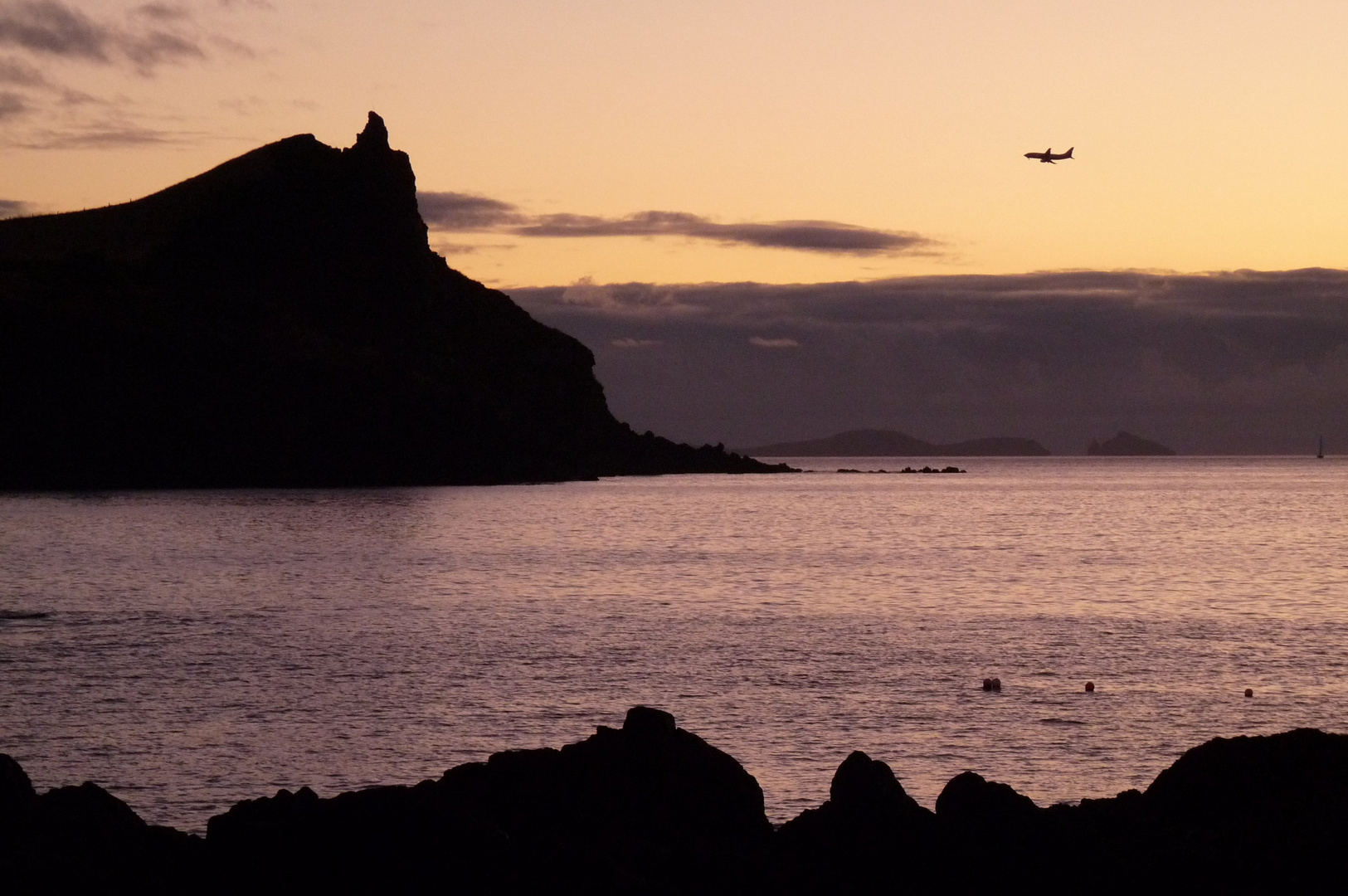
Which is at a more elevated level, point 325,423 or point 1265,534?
point 325,423

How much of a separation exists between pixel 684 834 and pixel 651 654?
84.9ft

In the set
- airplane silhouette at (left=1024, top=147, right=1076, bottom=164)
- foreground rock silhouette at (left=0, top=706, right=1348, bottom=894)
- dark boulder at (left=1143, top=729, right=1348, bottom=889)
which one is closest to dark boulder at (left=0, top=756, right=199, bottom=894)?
foreground rock silhouette at (left=0, top=706, right=1348, bottom=894)

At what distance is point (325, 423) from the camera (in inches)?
7717

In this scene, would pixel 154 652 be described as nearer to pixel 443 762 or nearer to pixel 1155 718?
pixel 443 762

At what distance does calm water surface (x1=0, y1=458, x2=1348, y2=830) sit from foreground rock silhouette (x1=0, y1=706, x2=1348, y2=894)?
540 cm

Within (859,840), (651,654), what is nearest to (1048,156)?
(651,654)

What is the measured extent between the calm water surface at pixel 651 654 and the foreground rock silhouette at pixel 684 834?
540cm

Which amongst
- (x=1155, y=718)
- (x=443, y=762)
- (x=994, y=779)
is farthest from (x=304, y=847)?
(x=1155, y=718)

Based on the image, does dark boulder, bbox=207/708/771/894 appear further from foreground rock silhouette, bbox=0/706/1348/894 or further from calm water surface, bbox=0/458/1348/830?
calm water surface, bbox=0/458/1348/830

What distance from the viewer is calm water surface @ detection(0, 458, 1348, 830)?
29734 millimetres

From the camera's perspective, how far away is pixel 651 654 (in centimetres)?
4522

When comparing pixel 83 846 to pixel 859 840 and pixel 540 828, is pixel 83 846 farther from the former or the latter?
pixel 859 840

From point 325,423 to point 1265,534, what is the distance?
418ft

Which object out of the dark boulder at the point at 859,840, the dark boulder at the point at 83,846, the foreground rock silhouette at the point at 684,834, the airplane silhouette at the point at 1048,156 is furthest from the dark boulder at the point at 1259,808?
the airplane silhouette at the point at 1048,156
